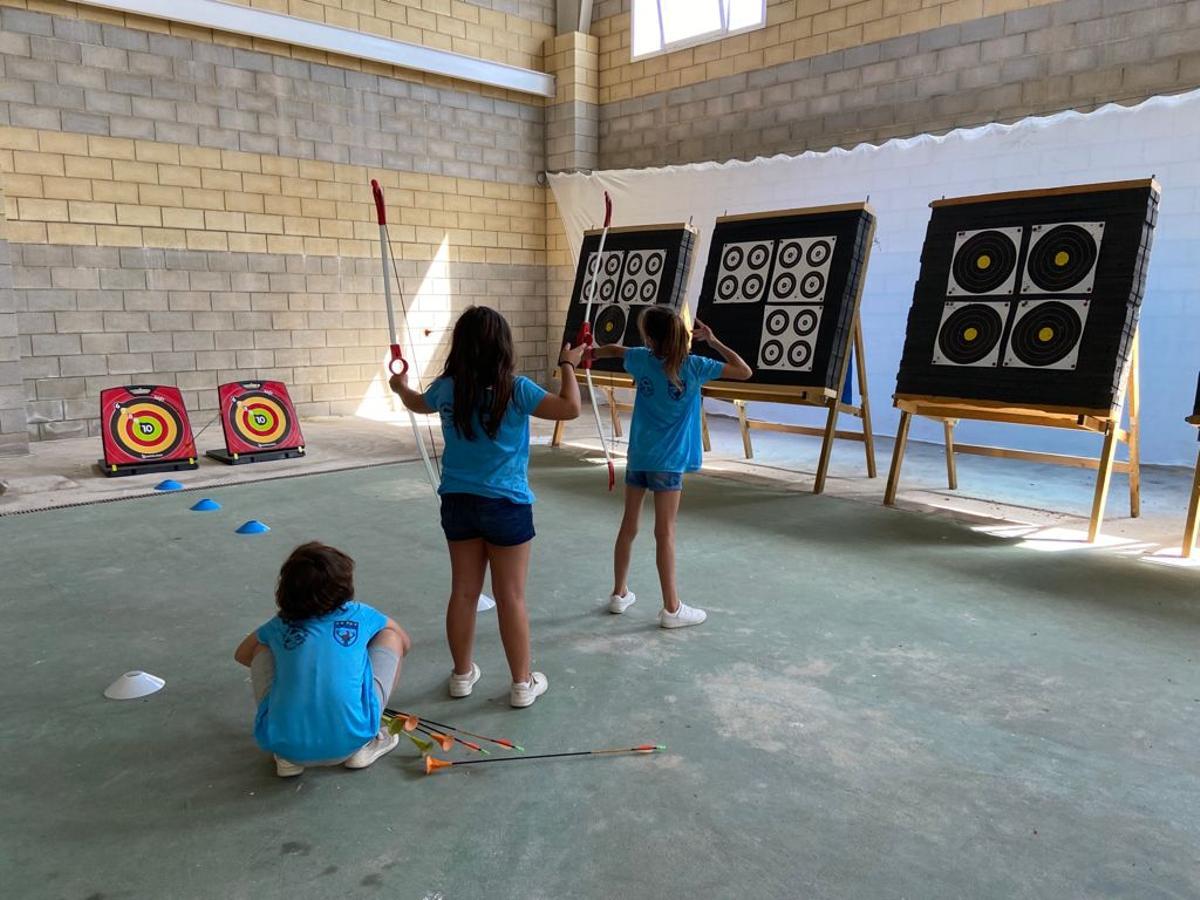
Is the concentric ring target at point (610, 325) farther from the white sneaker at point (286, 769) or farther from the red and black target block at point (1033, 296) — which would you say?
the white sneaker at point (286, 769)

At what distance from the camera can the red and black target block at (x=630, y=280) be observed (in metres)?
→ 5.76

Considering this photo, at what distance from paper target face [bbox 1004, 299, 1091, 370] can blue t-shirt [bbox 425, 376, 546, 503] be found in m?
2.85

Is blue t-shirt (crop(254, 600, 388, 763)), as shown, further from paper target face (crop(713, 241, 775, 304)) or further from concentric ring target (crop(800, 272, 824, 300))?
paper target face (crop(713, 241, 775, 304))

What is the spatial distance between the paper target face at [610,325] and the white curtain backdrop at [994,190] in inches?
66.0

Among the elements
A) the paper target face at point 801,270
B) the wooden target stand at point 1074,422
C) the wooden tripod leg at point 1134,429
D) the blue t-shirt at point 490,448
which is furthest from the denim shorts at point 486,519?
the paper target face at point 801,270

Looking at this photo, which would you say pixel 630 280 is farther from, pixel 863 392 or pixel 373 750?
pixel 373 750

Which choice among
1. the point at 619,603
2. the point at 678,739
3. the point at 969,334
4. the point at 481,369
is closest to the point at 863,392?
the point at 969,334

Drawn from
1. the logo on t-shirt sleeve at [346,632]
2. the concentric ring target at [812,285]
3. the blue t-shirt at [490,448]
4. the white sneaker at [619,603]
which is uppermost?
the concentric ring target at [812,285]

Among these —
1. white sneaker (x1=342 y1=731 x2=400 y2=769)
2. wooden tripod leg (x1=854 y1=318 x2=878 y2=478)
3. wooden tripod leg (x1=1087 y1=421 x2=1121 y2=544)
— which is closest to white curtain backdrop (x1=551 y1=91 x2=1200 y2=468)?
wooden tripod leg (x1=854 y1=318 x2=878 y2=478)

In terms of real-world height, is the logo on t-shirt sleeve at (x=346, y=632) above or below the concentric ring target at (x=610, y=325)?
below

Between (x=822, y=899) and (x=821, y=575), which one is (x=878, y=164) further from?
(x=822, y=899)

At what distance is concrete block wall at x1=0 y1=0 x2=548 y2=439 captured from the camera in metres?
6.38

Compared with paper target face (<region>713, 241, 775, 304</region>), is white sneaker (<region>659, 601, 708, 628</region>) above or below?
below

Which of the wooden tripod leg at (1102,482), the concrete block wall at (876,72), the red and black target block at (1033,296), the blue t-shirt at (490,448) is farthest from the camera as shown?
the concrete block wall at (876,72)
